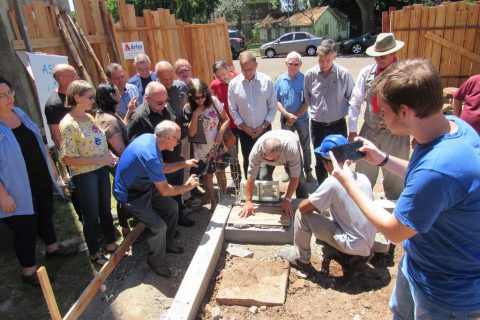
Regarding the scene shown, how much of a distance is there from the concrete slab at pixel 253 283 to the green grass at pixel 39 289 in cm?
149

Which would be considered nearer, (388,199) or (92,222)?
(92,222)

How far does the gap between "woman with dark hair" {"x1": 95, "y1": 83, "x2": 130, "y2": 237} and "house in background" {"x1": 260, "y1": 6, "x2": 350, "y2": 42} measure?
3224cm

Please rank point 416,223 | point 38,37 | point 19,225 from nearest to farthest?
point 416,223 → point 19,225 → point 38,37

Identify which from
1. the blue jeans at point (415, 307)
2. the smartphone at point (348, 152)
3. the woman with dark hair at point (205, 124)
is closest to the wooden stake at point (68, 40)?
the woman with dark hair at point (205, 124)

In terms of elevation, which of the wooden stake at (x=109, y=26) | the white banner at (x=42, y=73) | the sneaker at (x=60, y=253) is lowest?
the sneaker at (x=60, y=253)

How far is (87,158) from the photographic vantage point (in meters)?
3.48

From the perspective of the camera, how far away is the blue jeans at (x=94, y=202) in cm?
358

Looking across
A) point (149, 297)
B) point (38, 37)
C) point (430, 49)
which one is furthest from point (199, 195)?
point (430, 49)

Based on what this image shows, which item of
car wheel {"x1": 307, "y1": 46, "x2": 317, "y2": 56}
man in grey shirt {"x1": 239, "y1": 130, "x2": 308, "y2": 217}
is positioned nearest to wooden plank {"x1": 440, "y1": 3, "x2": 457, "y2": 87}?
man in grey shirt {"x1": 239, "y1": 130, "x2": 308, "y2": 217}

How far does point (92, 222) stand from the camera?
3678 mm

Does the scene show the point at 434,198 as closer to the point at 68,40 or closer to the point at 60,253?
the point at 60,253

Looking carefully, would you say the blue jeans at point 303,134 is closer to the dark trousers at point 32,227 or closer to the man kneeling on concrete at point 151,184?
the man kneeling on concrete at point 151,184

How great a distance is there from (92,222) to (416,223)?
3.16 m

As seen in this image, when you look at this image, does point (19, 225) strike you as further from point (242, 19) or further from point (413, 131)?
point (242, 19)
